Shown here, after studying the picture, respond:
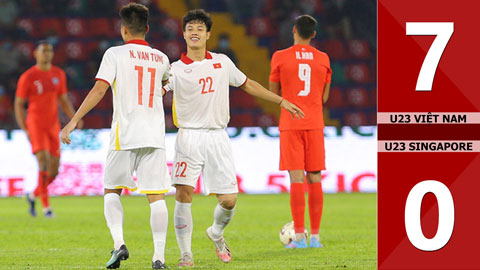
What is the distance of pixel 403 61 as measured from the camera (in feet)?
12.5

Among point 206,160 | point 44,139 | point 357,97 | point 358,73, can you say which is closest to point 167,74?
point 206,160

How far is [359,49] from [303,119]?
12172mm

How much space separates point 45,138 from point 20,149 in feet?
12.0

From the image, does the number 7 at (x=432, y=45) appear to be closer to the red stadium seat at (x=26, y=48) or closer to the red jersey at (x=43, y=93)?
the red jersey at (x=43, y=93)

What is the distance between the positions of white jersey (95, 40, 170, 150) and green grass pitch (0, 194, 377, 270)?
33.4 inches

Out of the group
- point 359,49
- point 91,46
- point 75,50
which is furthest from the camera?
point 359,49

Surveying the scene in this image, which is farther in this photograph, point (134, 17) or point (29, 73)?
point (29, 73)

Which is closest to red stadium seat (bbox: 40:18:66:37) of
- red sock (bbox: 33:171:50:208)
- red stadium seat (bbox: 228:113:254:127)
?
red stadium seat (bbox: 228:113:254:127)

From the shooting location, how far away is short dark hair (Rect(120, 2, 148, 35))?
5.72 m

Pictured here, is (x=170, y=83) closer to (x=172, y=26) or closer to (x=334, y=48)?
(x=334, y=48)

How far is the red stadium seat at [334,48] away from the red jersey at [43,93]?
929 centimetres

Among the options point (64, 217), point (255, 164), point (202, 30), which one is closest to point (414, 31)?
point (202, 30)

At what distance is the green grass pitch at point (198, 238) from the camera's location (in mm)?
6211

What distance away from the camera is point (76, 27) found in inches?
→ 765
